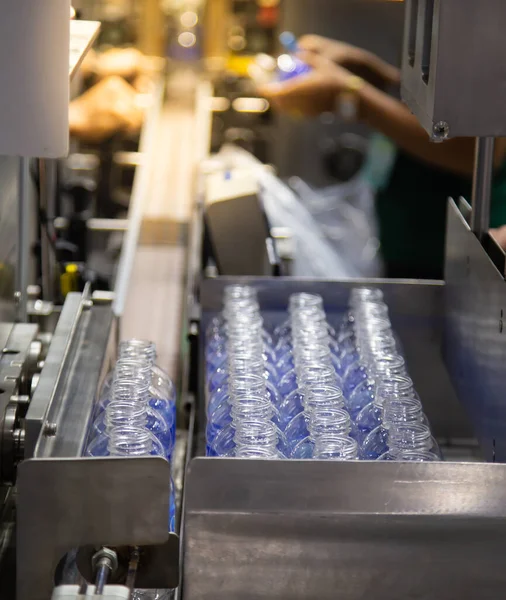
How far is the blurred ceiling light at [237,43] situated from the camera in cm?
520

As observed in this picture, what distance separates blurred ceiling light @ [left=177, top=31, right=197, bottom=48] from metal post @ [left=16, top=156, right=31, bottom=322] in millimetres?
3563

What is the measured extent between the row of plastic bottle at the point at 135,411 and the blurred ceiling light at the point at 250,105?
331 centimetres

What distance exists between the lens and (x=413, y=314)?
2.09 metres

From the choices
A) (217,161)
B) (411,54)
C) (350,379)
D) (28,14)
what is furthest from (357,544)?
(217,161)

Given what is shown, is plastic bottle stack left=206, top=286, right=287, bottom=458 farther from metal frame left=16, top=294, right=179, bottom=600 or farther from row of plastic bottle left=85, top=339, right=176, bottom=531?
metal frame left=16, top=294, right=179, bottom=600

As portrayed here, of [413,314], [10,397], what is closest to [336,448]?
[10,397]

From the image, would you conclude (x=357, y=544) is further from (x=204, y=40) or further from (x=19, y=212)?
(x=204, y=40)

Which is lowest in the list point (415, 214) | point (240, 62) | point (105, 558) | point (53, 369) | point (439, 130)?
point (415, 214)

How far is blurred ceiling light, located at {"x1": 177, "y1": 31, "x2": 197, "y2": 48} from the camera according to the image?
5211mm

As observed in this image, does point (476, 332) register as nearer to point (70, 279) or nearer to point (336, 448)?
point (336, 448)

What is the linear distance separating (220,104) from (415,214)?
1239 millimetres

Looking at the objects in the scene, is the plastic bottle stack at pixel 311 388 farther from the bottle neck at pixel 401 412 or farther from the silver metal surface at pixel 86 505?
the silver metal surface at pixel 86 505

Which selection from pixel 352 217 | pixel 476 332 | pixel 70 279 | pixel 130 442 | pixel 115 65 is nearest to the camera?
pixel 130 442

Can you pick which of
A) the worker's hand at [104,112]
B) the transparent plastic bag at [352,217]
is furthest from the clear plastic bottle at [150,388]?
the transparent plastic bag at [352,217]
